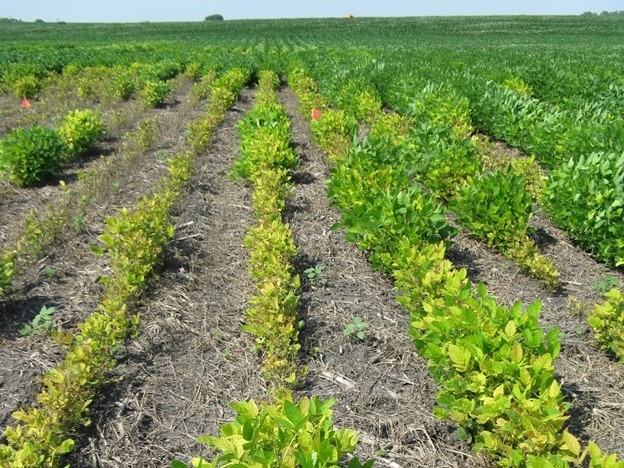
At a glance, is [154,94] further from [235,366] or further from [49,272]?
[235,366]

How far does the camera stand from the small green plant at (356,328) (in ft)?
13.0

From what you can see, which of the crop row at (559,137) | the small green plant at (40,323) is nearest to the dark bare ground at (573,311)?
the crop row at (559,137)

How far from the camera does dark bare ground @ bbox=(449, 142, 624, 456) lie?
314 cm

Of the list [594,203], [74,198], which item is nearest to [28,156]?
[74,198]

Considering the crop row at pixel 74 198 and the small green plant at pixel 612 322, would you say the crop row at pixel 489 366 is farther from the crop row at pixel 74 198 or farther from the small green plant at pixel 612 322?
the crop row at pixel 74 198

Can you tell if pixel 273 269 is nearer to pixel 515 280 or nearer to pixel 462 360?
pixel 462 360

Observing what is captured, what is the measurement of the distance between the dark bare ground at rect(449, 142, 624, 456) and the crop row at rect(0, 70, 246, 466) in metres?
2.98

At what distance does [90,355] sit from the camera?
3.27 metres

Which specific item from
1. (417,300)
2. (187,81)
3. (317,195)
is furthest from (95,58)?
(417,300)

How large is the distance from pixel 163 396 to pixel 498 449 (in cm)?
214

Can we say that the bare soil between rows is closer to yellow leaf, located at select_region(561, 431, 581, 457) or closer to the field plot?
the field plot

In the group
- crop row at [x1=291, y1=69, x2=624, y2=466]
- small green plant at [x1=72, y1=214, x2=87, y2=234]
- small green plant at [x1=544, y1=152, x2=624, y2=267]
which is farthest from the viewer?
small green plant at [x1=72, y1=214, x2=87, y2=234]

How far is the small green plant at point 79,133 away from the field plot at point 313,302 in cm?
6

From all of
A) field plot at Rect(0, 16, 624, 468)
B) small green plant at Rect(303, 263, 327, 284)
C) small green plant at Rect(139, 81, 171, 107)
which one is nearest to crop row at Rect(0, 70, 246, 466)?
field plot at Rect(0, 16, 624, 468)
